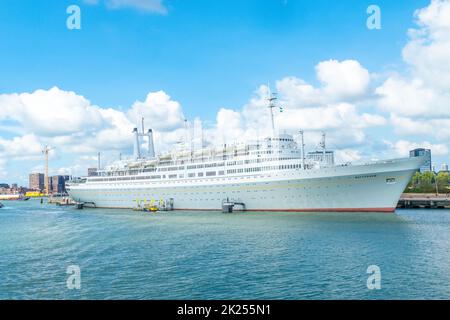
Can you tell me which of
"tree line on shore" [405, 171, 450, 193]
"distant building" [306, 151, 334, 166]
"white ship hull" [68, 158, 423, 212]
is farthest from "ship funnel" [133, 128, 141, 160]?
"tree line on shore" [405, 171, 450, 193]

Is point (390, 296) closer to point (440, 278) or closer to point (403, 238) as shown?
point (440, 278)

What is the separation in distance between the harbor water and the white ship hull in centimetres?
867

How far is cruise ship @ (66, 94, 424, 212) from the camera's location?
46.5m

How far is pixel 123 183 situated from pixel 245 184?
32.0 metres

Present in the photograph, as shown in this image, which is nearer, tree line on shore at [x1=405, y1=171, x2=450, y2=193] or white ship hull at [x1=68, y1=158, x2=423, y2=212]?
white ship hull at [x1=68, y1=158, x2=423, y2=212]

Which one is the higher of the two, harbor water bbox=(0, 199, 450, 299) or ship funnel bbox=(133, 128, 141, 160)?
ship funnel bbox=(133, 128, 141, 160)

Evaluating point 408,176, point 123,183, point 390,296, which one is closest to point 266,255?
point 390,296

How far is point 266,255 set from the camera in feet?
80.7

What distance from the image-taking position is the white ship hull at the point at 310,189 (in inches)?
1815
